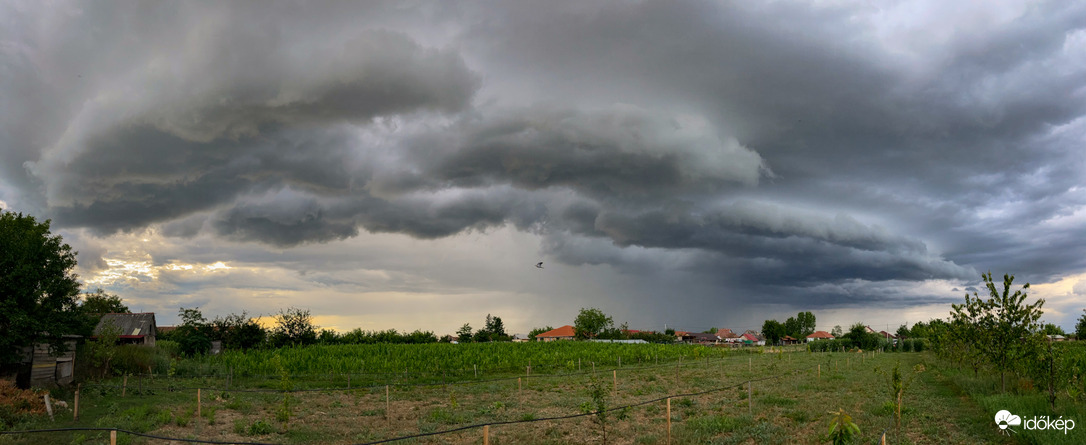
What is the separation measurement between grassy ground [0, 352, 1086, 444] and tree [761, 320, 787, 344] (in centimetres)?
14604

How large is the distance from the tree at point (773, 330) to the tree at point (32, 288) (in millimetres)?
170519

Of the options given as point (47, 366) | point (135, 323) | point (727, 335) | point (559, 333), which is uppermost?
point (135, 323)

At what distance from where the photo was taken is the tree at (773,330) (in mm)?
172750

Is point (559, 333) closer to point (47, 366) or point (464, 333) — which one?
point (464, 333)

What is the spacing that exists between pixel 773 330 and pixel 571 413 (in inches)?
6566

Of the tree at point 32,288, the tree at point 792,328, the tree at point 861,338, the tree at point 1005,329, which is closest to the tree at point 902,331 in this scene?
the tree at point 792,328

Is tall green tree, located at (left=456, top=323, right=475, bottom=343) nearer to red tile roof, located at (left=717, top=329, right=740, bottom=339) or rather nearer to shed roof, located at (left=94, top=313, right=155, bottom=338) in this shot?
shed roof, located at (left=94, top=313, right=155, bottom=338)

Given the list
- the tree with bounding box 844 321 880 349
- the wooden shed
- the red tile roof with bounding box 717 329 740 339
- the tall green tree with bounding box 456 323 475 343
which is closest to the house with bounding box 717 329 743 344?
the red tile roof with bounding box 717 329 740 339

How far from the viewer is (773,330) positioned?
568 ft

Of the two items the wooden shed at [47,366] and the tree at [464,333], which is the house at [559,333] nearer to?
the tree at [464,333]

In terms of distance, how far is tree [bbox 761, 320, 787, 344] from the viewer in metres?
173

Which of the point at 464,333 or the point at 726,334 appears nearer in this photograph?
the point at 464,333

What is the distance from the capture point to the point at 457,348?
195 feet

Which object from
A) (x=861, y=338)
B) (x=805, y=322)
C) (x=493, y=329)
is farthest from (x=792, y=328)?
(x=493, y=329)
